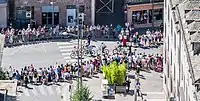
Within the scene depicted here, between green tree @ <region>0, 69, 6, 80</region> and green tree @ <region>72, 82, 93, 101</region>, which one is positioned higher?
green tree @ <region>0, 69, 6, 80</region>

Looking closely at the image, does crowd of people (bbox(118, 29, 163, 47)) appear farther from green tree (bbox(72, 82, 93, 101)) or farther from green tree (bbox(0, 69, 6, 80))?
green tree (bbox(72, 82, 93, 101))

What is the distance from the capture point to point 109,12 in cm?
9956

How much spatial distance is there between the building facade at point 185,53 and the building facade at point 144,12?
1445 inches

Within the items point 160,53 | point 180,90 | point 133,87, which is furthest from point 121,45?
point 180,90

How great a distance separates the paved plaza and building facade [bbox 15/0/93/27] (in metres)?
8.30

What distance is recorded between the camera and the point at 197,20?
151 feet

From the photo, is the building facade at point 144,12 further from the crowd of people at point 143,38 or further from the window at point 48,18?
the window at point 48,18

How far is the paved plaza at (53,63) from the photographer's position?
6956cm

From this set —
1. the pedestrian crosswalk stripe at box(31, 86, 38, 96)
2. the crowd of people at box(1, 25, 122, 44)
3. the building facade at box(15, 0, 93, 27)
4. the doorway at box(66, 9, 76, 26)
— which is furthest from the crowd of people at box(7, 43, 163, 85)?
the building facade at box(15, 0, 93, 27)

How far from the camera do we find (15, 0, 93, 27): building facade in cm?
9725

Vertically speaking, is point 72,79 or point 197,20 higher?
point 197,20

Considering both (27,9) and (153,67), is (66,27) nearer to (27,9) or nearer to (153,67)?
(27,9)

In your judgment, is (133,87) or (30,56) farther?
(30,56)

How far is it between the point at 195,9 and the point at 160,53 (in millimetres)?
36474
